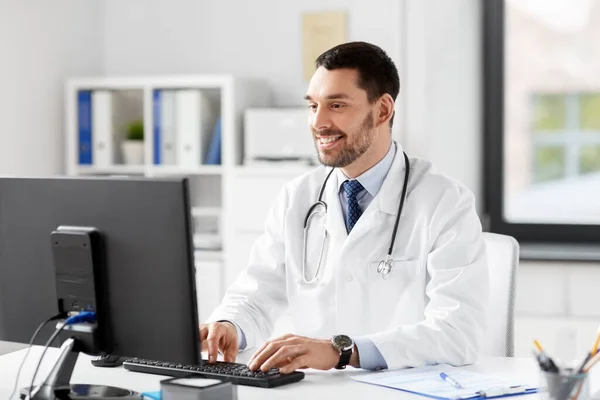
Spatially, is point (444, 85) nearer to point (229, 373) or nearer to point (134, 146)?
point (134, 146)


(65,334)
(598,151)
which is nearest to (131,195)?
(65,334)

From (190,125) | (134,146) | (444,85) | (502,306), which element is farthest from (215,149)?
(502,306)

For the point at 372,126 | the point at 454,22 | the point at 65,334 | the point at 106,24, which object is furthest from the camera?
the point at 106,24

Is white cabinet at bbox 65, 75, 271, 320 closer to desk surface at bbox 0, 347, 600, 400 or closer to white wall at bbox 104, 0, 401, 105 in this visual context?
white wall at bbox 104, 0, 401, 105

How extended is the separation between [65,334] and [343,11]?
95.7 inches

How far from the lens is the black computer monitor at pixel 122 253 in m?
1.39

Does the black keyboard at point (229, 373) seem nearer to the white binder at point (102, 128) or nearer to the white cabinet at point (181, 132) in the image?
the white cabinet at point (181, 132)

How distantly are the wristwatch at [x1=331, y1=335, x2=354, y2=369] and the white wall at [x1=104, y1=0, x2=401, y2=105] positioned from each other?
2.02m

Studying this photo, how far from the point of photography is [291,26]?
3.74 meters

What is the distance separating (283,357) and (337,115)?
0.66 m

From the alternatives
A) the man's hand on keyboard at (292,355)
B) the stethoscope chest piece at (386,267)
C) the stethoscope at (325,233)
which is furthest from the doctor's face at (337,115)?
the man's hand on keyboard at (292,355)

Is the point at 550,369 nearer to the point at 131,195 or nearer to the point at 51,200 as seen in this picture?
the point at 131,195

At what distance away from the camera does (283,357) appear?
1.64 meters

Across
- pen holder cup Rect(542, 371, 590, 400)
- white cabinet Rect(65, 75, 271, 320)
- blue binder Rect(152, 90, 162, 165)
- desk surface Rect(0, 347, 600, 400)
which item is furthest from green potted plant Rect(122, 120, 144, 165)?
pen holder cup Rect(542, 371, 590, 400)
